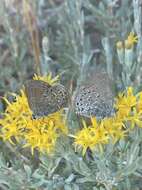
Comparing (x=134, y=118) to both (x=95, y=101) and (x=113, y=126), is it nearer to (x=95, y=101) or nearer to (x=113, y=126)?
(x=113, y=126)

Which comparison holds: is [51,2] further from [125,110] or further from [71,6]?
[125,110]

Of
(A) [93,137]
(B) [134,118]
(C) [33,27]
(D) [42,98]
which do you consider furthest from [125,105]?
(C) [33,27]

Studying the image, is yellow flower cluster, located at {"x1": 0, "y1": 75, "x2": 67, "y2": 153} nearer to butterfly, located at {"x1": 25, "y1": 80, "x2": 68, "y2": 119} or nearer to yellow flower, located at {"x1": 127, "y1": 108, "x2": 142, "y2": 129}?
butterfly, located at {"x1": 25, "y1": 80, "x2": 68, "y2": 119}

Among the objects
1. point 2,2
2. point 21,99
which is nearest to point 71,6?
point 2,2

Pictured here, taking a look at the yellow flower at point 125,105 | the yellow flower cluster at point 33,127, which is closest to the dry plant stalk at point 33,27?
the yellow flower cluster at point 33,127

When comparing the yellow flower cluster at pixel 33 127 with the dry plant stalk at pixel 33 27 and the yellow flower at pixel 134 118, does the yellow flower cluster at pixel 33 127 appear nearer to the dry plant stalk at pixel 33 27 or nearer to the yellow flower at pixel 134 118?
the yellow flower at pixel 134 118
